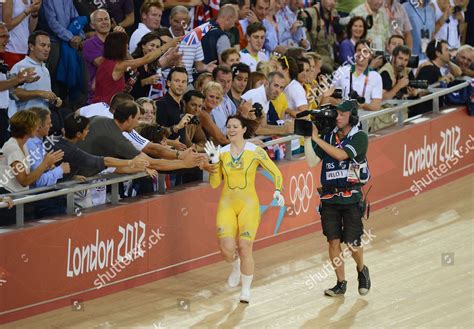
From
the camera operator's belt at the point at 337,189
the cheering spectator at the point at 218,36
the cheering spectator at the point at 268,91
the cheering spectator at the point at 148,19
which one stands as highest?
the cheering spectator at the point at 148,19

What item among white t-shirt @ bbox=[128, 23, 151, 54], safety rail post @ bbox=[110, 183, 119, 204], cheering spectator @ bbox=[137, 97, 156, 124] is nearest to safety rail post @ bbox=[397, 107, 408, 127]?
white t-shirt @ bbox=[128, 23, 151, 54]

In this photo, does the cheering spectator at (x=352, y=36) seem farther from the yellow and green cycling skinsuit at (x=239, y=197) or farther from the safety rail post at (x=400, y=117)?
the yellow and green cycling skinsuit at (x=239, y=197)

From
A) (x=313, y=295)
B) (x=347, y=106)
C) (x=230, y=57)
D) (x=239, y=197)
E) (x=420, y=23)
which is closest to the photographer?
(x=347, y=106)

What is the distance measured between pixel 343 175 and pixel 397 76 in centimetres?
497

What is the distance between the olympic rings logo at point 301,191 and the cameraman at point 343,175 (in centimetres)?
243

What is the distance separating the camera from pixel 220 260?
1359cm

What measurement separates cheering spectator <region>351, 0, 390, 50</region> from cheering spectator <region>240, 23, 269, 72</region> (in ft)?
9.47

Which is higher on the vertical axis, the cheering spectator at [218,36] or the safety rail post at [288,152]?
the cheering spectator at [218,36]

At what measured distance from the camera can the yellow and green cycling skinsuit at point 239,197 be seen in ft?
39.9

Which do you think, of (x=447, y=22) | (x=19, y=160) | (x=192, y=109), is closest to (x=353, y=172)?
(x=192, y=109)

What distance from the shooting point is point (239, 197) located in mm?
12203

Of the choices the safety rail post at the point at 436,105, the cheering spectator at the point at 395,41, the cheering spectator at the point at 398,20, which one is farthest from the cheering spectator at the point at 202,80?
the cheering spectator at the point at 398,20

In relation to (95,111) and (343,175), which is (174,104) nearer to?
(95,111)

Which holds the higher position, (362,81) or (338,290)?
(362,81)
